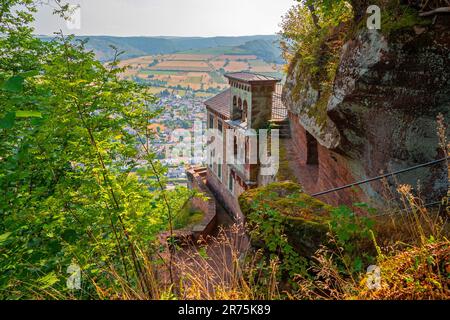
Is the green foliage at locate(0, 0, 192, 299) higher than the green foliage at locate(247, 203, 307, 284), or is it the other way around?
the green foliage at locate(0, 0, 192, 299)

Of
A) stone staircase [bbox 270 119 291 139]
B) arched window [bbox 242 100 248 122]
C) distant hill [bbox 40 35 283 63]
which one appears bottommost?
stone staircase [bbox 270 119 291 139]

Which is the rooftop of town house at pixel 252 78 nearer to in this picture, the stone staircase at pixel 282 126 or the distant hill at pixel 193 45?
the stone staircase at pixel 282 126

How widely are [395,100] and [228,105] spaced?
19.0m

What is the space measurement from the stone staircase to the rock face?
9.76 metres

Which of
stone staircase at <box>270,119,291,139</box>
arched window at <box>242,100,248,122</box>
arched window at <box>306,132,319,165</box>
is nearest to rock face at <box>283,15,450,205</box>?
arched window at <box>306,132,319,165</box>

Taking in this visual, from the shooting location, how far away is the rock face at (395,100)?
6098 mm

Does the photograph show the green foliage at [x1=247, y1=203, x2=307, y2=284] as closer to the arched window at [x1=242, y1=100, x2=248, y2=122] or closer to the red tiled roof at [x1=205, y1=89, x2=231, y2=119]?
the arched window at [x1=242, y1=100, x2=248, y2=122]

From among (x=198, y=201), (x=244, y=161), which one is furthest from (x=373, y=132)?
(x=198, y=201)

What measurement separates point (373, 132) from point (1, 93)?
6.41 metres

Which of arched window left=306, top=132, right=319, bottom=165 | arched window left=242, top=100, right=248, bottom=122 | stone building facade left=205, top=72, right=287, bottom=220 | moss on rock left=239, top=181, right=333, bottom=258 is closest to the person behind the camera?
moss on rock left=239, top=181, right=333, bottom=258

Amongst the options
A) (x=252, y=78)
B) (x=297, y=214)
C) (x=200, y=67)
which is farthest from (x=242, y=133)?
(x=200, y=67)

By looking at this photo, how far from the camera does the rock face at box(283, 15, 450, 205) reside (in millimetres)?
6098
